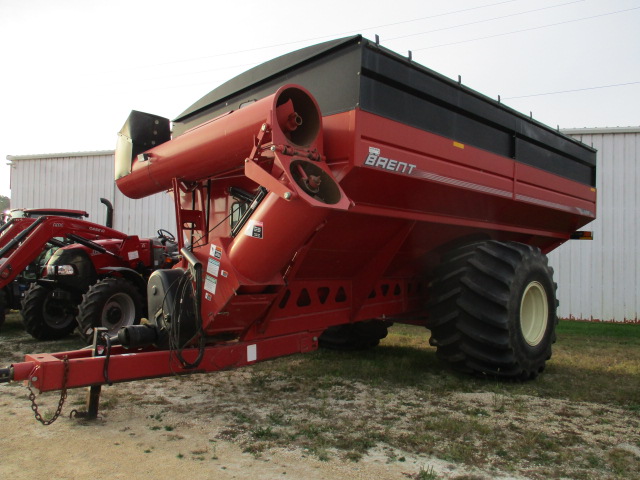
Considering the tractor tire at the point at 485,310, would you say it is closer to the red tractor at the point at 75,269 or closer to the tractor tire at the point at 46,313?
the red tractor at the point at 75,269

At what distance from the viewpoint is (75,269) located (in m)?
7.07

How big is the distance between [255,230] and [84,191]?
43.8 ft

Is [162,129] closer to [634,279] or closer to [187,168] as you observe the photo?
[187,168]

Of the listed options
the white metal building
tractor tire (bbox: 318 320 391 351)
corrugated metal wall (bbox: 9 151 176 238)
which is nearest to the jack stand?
tractor tire (bbox: 318 320 391 351)

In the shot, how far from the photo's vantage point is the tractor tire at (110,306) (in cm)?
619

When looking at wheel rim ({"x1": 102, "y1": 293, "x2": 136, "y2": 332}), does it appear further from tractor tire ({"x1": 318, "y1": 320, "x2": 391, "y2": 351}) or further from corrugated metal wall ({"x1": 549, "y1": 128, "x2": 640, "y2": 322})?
corrugated metal wall ({"x1": 549, "y1": 128, "x2": 640, "y2": 322})

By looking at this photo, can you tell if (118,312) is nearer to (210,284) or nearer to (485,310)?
(210,284)

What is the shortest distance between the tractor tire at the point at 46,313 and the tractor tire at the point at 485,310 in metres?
5.12

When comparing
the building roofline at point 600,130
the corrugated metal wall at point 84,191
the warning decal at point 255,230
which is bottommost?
the warning decal at point 255,230

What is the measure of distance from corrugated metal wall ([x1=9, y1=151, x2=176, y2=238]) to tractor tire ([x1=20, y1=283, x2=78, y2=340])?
19.4 ft

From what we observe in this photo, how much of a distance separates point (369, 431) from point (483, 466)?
2.48ft

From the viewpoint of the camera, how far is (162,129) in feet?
15.4

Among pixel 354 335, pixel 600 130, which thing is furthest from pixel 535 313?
pixel 600 130

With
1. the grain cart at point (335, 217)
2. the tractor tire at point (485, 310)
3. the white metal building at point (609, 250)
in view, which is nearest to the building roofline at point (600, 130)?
the white metal building at point (609, 250)
